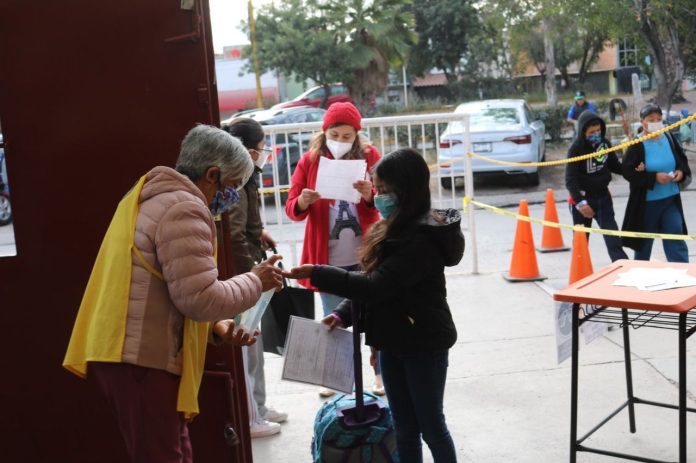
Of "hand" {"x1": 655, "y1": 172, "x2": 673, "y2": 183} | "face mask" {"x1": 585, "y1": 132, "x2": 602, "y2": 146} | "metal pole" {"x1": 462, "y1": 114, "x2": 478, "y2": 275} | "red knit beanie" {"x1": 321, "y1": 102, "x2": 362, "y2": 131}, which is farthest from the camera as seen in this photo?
"metal pole" {"x1": 462, "y1": 114, "x2": 478, "y2": 275}

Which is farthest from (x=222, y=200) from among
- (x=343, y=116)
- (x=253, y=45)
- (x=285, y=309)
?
(x=253, y=45)

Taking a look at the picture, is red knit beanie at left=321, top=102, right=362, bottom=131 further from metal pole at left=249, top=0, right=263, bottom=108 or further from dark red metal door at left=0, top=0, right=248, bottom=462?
metal pole at left=249, top=0, right=263, bottom=108

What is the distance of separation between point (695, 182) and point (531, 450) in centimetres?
1178

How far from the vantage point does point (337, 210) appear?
512 cm

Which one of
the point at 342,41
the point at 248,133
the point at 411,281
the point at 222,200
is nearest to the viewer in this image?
the point at 222,200

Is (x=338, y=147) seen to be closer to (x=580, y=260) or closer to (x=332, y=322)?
Result: (x=332, y=322)

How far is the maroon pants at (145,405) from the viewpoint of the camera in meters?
2.82

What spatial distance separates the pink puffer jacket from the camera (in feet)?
8.96

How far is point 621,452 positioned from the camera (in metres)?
4.42

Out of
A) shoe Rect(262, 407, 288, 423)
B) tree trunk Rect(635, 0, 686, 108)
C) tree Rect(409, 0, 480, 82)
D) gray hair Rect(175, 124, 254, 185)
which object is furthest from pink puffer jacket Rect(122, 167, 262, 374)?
tree Rect(409, 0, 480, 82)

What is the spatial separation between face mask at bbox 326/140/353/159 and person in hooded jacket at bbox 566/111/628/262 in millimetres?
3029

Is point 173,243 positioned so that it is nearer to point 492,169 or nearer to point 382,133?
point 382,133

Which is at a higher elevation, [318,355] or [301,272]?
[301,272]

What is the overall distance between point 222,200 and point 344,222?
6.90ft
